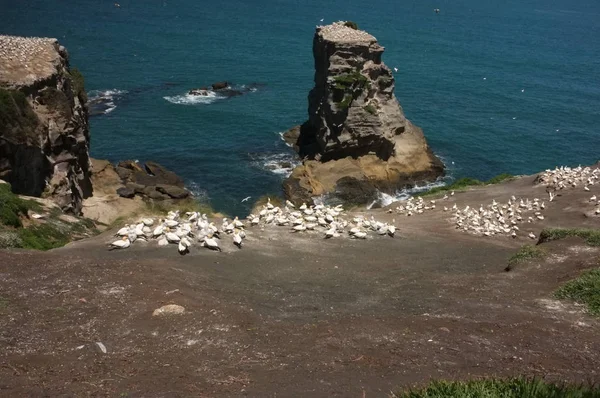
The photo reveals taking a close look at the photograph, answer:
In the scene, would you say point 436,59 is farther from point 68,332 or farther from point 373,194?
point 68,332

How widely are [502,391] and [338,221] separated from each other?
669 inches

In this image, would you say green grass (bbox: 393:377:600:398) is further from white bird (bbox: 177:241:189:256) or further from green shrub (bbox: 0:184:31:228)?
green shrub (bbox: 0:184:31:228)

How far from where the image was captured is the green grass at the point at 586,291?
57.7 feet

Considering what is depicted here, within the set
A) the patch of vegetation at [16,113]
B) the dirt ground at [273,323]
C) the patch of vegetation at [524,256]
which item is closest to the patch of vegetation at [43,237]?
the dirt ground at [273,323]

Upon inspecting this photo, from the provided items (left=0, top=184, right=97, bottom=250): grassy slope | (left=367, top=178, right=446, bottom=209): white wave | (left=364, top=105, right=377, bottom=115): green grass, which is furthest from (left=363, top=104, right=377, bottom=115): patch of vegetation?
(left=0, top=184, right=97, bottom=250): grassy slope

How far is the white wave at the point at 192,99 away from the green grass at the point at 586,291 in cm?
6044

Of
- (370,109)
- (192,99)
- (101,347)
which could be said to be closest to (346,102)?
(370,109)

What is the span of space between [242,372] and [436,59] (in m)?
96.5

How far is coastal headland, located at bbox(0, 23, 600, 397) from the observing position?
41.3 ft

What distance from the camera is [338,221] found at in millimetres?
26422

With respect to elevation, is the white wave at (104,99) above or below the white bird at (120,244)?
→ below

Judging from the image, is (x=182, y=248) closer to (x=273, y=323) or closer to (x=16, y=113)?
(x=273, y=323)

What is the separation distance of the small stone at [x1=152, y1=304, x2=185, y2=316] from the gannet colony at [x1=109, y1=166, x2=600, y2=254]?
478cm

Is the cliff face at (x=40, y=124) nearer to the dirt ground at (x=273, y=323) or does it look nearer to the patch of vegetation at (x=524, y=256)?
the dirt ground at (x=273, y=323)
